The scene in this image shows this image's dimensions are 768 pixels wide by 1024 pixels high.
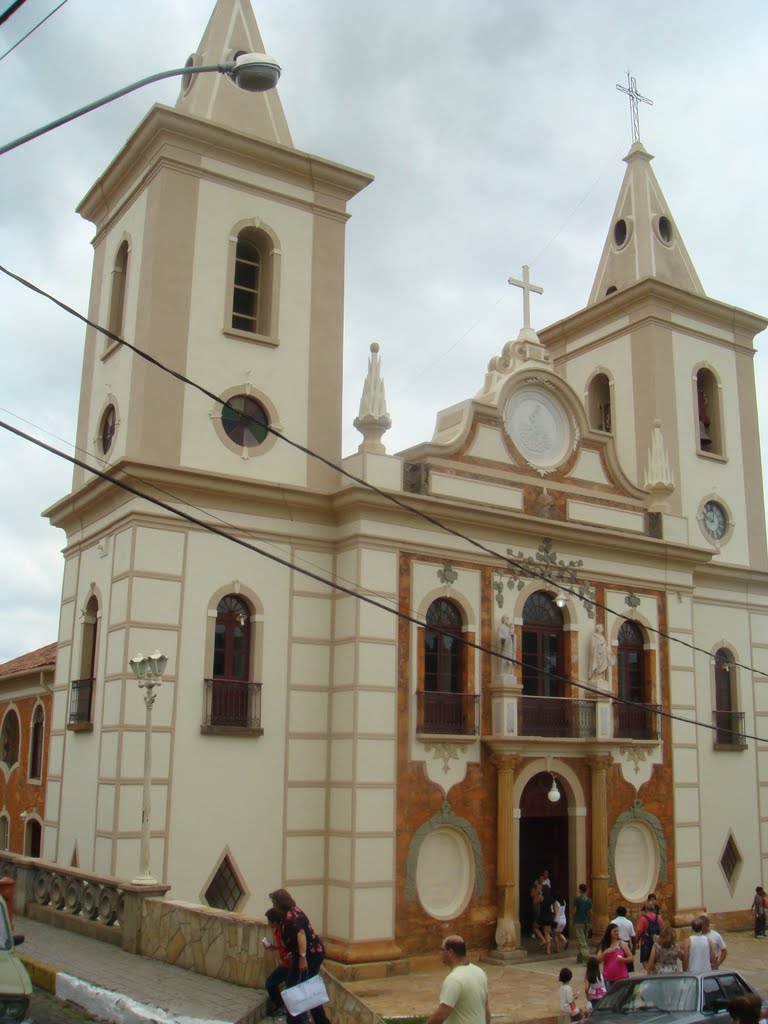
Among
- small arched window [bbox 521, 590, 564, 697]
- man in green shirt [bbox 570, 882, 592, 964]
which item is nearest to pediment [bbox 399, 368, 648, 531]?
small arched window [bbox 521, 590, 564, 697]

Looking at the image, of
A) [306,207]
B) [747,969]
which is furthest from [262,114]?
[747,969]

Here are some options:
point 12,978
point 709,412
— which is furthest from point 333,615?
point 709,412

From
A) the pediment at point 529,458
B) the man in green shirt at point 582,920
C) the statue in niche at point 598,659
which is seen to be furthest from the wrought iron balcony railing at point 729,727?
the man in green shirt at point 582,920

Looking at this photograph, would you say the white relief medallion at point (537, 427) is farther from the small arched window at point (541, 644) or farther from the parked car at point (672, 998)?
the parked car at point (672, 998)

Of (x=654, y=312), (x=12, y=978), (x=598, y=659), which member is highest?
(x=654, y=312)

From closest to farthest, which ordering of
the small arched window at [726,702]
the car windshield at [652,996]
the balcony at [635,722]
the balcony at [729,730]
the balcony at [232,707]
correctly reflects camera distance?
the car windshield at [652,996], the balcony at [232,707], the balcony at [635,722], the balcony at [729,730], the small arched window at [726,702]

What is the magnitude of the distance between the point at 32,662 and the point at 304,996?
24.2 m

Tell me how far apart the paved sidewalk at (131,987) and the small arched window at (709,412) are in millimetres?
21397

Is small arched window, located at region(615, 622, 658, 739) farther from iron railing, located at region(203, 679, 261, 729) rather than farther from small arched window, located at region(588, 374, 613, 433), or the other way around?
iron railing, located at region(203, 679, 261, 729)

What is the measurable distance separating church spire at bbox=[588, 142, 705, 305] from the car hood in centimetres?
2407

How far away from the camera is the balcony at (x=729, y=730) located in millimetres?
27312

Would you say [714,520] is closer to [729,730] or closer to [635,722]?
[729,730]

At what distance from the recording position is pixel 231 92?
2431 centimetres

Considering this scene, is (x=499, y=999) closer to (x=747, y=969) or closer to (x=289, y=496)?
(x=747, y=969)
